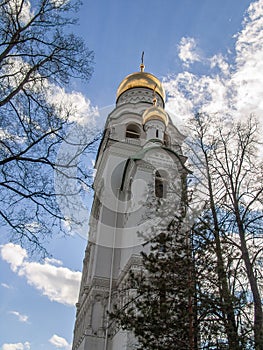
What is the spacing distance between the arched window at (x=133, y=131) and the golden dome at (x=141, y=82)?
183 inches

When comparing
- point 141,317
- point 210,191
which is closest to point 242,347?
point 141,317

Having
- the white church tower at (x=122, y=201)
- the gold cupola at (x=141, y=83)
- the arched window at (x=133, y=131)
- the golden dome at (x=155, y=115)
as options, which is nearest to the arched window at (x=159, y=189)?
the white church tower at (x=122, y=201)

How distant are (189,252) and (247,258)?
121cm

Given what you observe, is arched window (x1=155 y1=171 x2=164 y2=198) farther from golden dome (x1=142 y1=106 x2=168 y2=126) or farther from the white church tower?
golden dome (x1=142 y1=106 x2=168 y2=126)

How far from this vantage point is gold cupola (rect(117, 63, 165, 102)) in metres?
27.1

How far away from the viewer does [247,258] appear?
7.36 metres

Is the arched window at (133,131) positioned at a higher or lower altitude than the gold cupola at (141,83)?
lower

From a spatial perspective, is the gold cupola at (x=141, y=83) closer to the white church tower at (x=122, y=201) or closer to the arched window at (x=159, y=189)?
the white church tower at (x=122, y=201)

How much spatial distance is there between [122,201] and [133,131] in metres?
6.73

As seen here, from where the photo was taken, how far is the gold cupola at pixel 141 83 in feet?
88.9

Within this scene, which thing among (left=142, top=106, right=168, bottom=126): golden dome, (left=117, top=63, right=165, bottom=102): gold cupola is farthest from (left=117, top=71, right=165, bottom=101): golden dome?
(left=142, top=106, right=168, bottom=126): golden dome

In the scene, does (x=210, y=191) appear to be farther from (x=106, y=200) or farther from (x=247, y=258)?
(x=106, y=200)

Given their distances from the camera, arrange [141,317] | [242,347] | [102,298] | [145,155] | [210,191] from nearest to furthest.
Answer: [242,347] < [141,317] < [210,191] < [102,298] < [145,155]

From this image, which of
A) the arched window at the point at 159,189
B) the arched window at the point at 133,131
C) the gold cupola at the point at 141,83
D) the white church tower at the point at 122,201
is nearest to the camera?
the arched window at the point at 159,189
